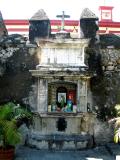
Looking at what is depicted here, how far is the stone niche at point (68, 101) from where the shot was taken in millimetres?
11984

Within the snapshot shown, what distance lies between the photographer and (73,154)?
11.5 metres

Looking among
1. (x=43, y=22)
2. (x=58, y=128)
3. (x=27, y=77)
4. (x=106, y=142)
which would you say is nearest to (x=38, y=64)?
(x=27, y=77)

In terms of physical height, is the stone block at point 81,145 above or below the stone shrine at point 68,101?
below

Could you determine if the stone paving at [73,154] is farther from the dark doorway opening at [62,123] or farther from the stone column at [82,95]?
the stone column at [82,95]

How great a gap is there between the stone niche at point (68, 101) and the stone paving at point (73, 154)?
384 mm

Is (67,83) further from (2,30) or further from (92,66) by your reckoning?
(2,30)

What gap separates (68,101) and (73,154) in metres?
1.84

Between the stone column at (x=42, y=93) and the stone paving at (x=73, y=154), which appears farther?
the stone column at (x=42, y=93)

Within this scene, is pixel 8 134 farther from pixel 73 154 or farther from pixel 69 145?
pixel 69 145

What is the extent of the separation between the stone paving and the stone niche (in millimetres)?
384

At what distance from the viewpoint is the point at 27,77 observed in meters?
12.5

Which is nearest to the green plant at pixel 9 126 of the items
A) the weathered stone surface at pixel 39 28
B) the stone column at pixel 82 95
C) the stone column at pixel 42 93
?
the stone column at pixel 42 93

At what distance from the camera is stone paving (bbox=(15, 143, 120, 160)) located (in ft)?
35.8

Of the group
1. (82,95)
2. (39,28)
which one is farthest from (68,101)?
(39,28)
